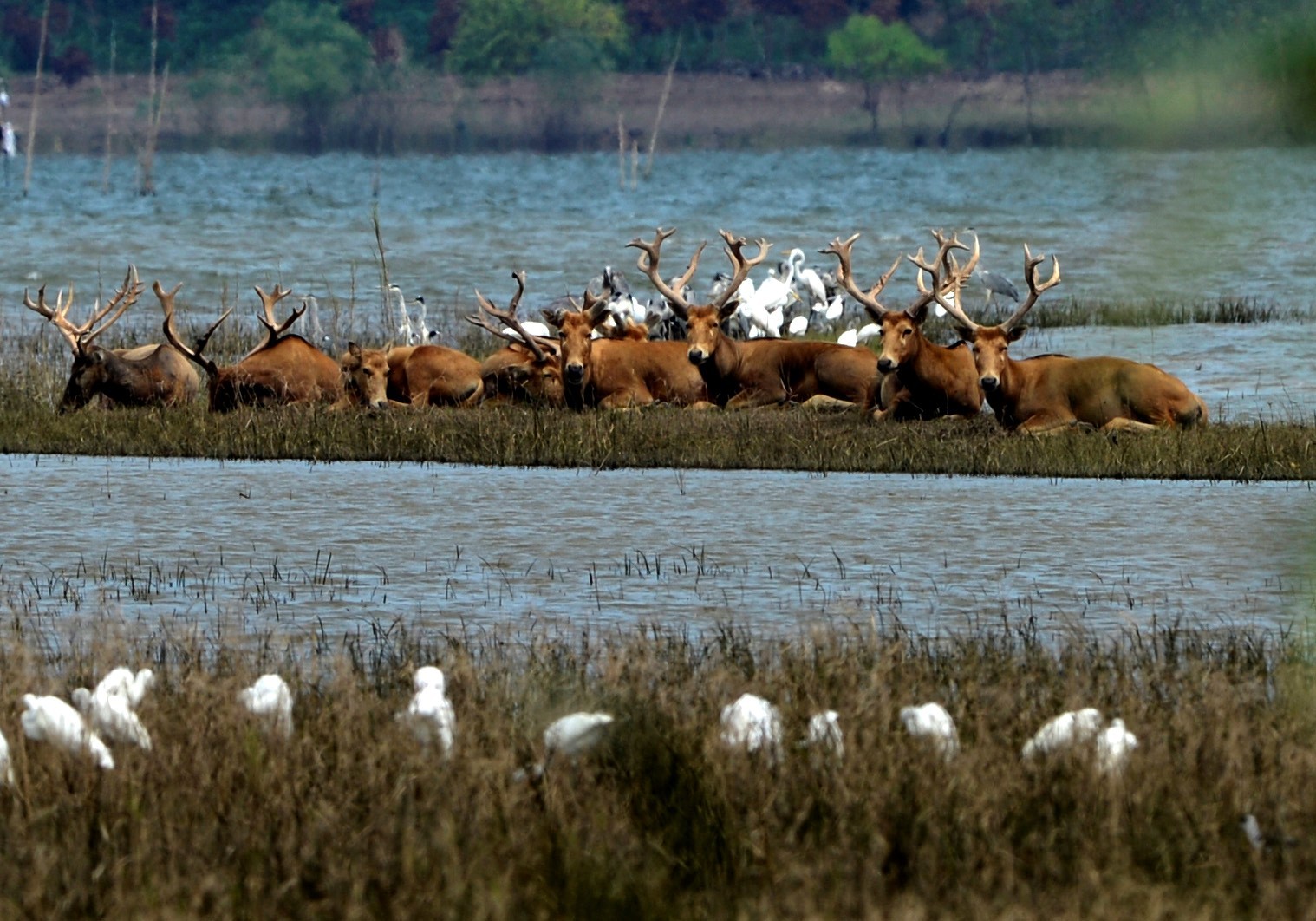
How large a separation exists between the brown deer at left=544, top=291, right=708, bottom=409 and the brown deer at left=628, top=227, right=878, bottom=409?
259 mm

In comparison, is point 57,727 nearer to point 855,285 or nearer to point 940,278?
point 940,278

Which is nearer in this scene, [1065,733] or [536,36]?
[1065,733]

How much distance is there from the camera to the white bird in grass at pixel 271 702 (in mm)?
6312

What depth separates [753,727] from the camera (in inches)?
237

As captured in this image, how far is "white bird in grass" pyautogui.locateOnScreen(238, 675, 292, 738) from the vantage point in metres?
6.31

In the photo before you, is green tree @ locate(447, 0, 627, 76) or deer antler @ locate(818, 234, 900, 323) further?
green tree @ locate(447, 0, 627, 76)

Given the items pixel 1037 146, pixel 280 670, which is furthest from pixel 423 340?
pixel 1037 146

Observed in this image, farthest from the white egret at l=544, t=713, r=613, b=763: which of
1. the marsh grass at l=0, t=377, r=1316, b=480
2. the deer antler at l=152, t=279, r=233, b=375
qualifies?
the deer antler at l=152, t=279, r=233, b=375

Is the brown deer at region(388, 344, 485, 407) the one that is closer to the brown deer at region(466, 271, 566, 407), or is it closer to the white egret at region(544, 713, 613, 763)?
the brown deer at region(466, 271, 566, 407)

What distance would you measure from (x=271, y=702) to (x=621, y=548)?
5660mm

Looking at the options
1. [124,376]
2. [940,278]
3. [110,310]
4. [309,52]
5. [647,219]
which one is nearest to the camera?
[940,278]

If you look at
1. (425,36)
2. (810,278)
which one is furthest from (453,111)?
(810,278)

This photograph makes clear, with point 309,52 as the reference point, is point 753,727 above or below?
above

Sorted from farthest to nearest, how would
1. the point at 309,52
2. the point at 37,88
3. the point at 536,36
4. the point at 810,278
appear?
the point at 536,36, the point at 309,52, the point at 37,88, the point at 810,278
